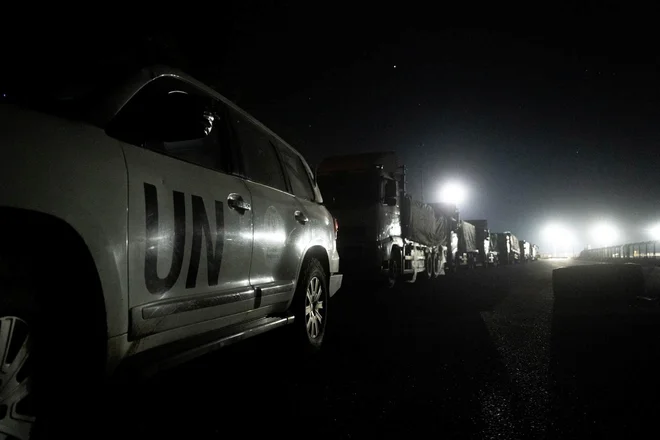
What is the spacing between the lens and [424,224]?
15969 mm

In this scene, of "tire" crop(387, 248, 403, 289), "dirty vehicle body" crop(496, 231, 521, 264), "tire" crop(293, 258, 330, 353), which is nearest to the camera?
"tire" crop(293, 258, 330, 353)

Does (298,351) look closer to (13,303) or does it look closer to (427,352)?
(427,352)

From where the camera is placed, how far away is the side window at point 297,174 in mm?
4695

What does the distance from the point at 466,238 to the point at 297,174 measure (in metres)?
20.7

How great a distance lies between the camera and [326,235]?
5.13m

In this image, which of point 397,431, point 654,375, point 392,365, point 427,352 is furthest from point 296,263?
point 654,375

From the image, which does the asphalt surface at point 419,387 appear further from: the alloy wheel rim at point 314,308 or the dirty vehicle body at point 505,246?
the dirty vehicle body at point 505,246

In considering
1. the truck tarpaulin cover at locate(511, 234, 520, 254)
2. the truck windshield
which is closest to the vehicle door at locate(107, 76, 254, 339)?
the truck windshield

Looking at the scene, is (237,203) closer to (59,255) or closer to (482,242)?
(59,255)

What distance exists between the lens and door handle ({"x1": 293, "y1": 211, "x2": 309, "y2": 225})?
4289 mm

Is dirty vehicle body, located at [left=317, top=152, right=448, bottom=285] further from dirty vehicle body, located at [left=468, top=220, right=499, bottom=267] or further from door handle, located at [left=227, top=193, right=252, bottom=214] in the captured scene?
dirty vehicle body, located at [left=468, top=220, right=499, bottom=267]

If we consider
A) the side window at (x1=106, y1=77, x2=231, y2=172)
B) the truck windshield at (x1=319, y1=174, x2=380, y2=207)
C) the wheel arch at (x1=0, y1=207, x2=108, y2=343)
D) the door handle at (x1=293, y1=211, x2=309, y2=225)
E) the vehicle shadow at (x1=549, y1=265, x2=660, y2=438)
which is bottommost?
the vehicle shadow at (x1=549, y1=265, x2=660, y2=438)

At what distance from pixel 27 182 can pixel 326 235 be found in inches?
142

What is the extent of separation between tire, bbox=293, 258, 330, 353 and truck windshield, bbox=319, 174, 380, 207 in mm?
6115
